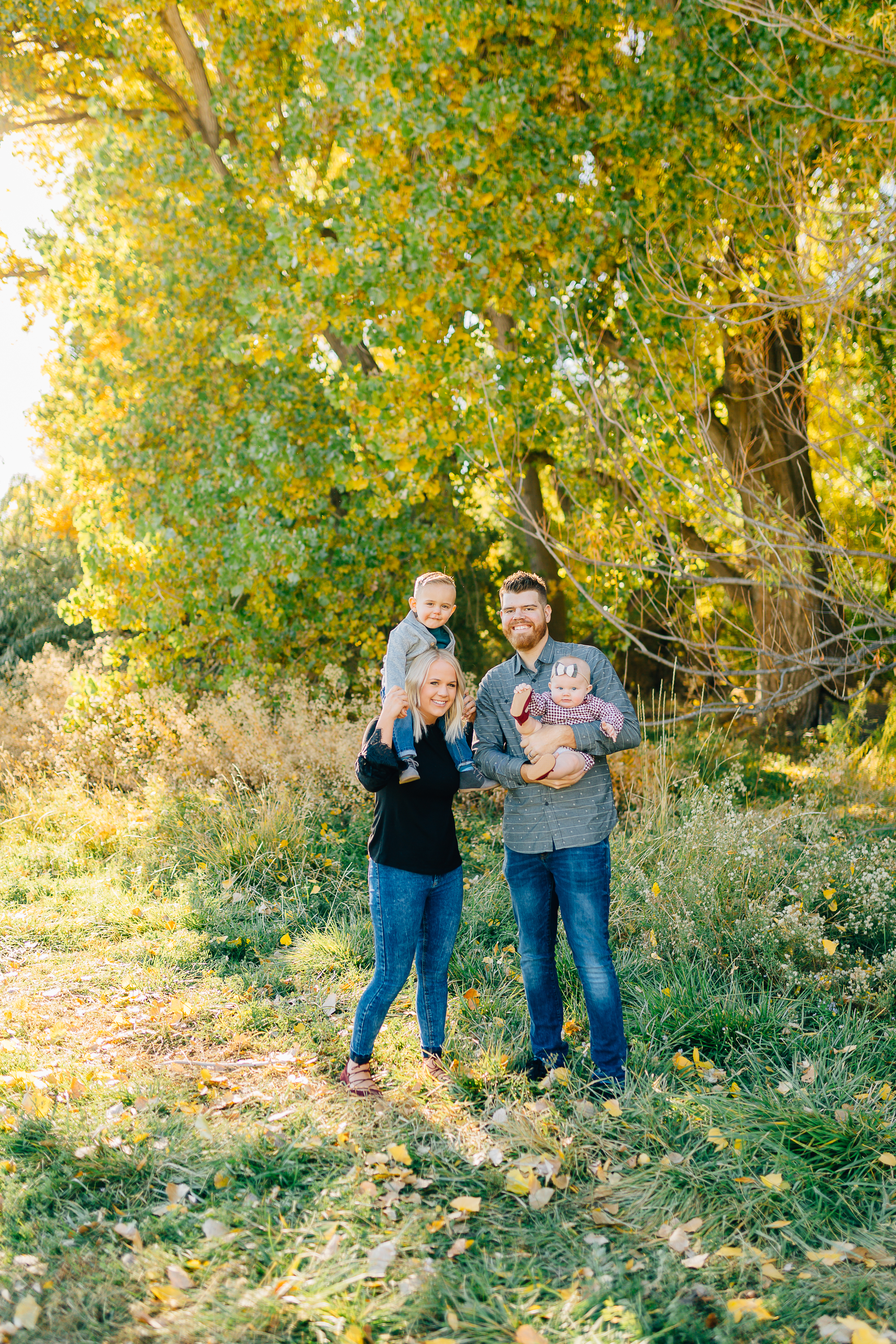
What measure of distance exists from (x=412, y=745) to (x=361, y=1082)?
4.59 feet

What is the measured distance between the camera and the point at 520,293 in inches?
279

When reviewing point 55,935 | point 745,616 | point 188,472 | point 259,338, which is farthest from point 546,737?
point 745,616

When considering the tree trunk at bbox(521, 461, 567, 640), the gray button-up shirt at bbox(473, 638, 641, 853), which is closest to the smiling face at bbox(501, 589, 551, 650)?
the gray button-up shirt at bbox(473, 638, 641, 853)

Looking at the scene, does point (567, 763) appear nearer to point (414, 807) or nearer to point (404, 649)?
point (414, 807)

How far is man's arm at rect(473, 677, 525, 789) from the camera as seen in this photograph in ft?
11.1

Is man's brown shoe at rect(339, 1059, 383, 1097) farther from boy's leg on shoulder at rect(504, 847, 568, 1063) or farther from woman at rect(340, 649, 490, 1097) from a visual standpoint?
boy's leg on shoulder at rect(504, 847, 568, 1063)

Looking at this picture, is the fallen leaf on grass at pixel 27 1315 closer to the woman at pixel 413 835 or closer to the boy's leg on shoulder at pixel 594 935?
the woman at pixel 413 835

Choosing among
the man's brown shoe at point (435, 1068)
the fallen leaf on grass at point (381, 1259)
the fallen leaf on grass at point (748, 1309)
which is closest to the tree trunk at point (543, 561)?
the man's brown shoe at point (435, 1068)

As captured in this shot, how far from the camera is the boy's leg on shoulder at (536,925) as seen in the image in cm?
354

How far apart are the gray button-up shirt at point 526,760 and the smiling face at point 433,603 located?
0.97ft

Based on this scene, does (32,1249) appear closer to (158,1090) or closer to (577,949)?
(158,1090)

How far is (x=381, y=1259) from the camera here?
269cm

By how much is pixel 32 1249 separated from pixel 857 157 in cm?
793

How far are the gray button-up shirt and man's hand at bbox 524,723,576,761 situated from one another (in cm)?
3
